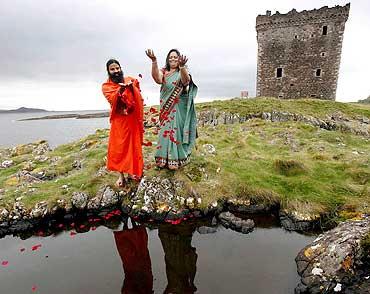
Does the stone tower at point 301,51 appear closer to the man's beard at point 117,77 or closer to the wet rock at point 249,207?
the wet rock at point 249,207

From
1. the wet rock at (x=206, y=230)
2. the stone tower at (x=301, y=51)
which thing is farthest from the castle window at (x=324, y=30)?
the wet rock at (x=206, y=230)

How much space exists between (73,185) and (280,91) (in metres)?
32.6

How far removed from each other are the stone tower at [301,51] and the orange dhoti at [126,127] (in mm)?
31744

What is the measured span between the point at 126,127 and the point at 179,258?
383 cm

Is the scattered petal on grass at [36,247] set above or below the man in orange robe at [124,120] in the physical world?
below

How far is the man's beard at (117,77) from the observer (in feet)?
24.6

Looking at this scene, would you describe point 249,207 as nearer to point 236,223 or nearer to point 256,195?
point 256,195

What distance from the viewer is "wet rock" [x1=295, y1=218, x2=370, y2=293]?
4.63m

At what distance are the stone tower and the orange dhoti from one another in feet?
104

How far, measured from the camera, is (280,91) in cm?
3594

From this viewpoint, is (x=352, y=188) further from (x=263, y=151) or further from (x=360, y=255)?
(x=263, y=151)

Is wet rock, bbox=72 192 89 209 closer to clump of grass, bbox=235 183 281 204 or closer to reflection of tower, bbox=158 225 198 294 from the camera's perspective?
reflection of tower, bbox=158 225 198 294

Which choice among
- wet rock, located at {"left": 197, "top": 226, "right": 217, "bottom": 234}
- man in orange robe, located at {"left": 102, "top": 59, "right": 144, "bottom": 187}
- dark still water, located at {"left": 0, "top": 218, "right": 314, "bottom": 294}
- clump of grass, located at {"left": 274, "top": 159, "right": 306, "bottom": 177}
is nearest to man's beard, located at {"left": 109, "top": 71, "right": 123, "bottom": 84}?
man in orange robe, located at {"left": 102, "top": 59, "right": 144, "bottom": 187}

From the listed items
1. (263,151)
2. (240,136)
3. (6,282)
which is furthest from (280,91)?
(6,282)
